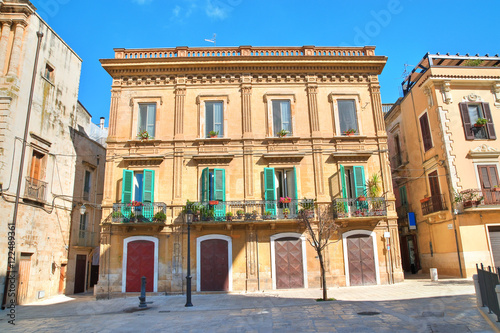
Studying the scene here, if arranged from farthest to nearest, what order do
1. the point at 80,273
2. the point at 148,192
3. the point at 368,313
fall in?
the point at 80,273 < the point at 148,192 < the point at 368,313

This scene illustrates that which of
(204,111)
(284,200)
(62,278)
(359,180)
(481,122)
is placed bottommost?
(62,278)

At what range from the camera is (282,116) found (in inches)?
801

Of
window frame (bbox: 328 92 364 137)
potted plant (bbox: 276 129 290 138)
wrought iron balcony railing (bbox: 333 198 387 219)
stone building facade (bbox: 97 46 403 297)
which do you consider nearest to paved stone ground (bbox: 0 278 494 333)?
stone building facade (bbox: 97 46 403 297)

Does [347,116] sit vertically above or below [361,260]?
above

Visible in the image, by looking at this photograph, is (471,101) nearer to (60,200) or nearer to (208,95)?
(208,95)

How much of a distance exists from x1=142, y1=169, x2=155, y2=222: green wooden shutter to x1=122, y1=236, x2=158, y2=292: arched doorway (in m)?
1.37

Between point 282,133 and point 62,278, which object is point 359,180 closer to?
point 282,133

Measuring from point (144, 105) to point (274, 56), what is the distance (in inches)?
315

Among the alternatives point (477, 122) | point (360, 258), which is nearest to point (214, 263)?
point (360, 258)

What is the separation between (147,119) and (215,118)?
12.8ft

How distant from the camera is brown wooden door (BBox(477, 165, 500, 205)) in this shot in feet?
62.3

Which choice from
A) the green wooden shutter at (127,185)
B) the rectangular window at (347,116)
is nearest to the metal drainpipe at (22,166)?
the green wooden shutter at (127,185)

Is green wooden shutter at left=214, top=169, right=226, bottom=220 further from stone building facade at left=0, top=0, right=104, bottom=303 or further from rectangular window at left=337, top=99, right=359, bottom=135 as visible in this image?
stone building facade at left=0, top=0, right=104, bottom=303

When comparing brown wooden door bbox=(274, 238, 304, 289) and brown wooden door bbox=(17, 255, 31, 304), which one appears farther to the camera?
brown wooden door bbox=(274, 238, 304, 289)
